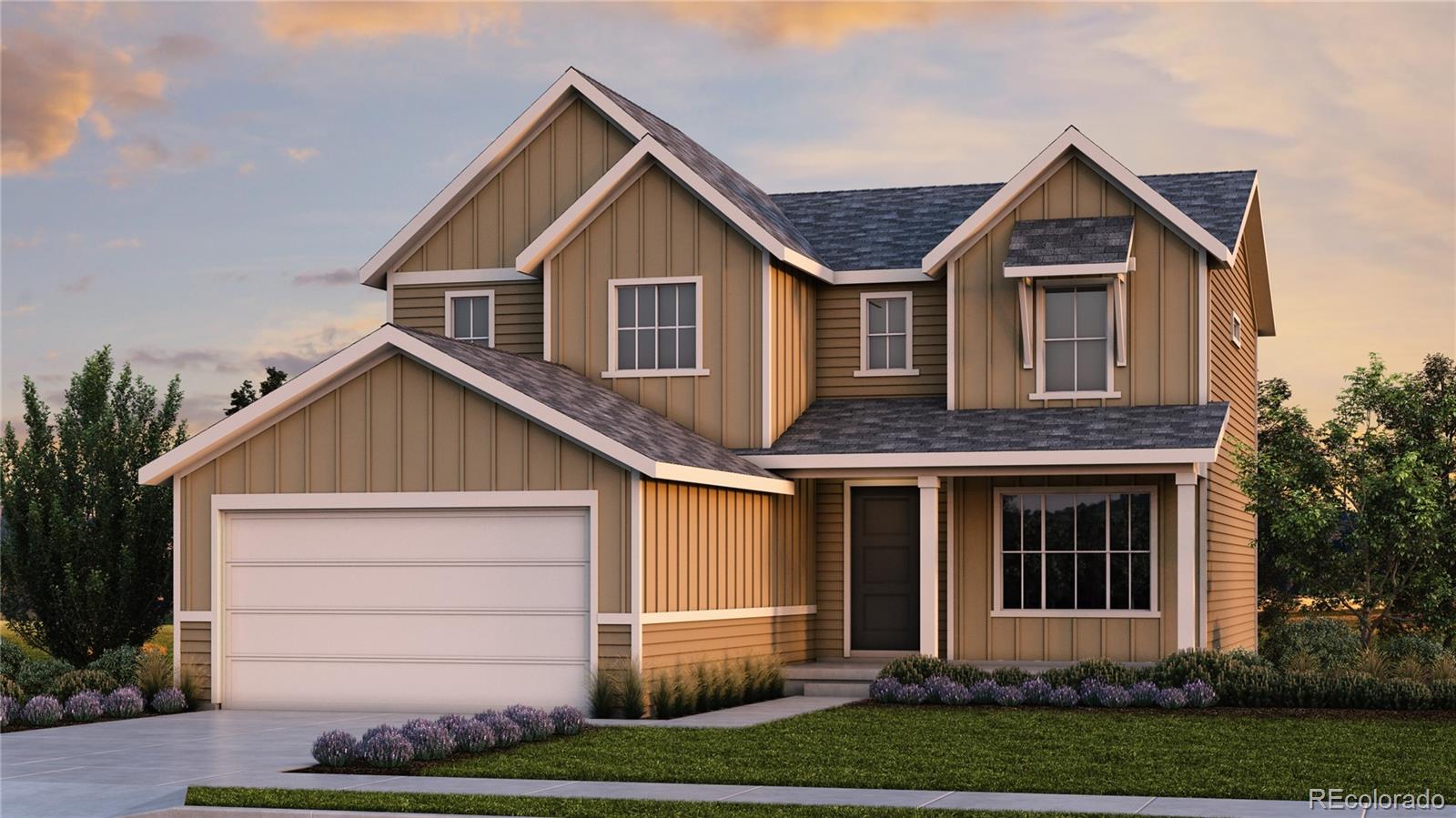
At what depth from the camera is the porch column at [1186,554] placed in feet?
68.7

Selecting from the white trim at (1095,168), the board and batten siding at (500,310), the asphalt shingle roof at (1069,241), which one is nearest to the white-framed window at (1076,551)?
the asphalt shingle roof at (1069,241)

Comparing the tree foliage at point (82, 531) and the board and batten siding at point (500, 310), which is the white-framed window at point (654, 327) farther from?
the tree foliage at point (82, 531)

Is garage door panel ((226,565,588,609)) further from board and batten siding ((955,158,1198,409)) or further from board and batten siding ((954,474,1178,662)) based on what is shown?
board and batten siding ((955,158,1198,409))

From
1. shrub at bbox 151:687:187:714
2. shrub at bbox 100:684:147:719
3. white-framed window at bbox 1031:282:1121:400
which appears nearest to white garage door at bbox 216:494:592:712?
shrub at bbox 151:687:187:714

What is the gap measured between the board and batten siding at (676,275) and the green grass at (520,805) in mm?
10995

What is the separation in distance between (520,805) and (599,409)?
899 cm

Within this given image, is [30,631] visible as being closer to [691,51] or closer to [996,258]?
[691,51]

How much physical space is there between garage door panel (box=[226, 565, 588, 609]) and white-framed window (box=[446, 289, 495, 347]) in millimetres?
5735

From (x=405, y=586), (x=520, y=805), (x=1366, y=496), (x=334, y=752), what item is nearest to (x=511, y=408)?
(x=405, y=586)

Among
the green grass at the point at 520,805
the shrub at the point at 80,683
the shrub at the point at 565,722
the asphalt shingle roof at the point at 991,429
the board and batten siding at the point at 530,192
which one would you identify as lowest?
the shrub at the point at 80,683

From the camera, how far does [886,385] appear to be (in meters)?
24.5

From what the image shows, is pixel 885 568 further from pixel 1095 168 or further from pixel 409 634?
pixel 409 634

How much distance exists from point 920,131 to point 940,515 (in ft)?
19.2

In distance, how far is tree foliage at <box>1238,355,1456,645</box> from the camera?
73.2ft
